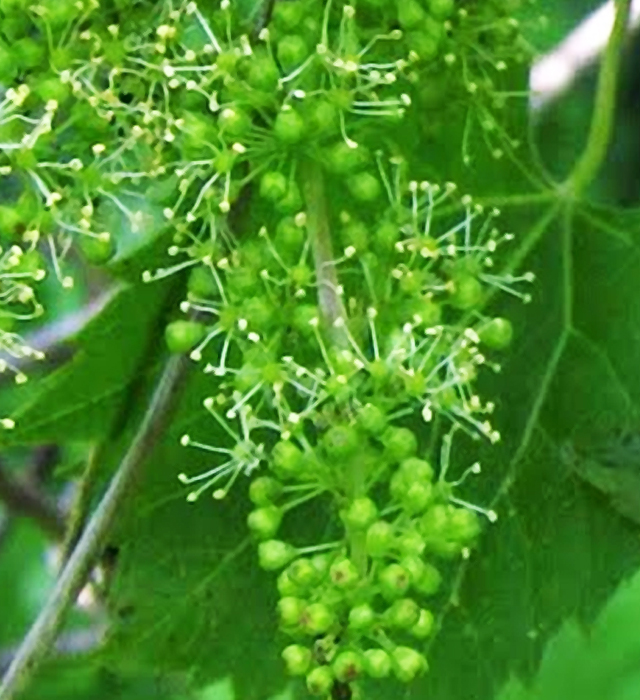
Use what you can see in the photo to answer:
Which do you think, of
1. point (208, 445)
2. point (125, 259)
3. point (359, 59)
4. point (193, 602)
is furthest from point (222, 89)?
point (193, 602)

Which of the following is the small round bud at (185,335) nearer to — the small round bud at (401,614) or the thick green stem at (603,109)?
the small round bud at (401,614)

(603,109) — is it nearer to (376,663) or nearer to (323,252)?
(323,252)

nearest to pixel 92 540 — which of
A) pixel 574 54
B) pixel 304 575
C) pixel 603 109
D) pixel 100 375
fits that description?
pixel 100 375

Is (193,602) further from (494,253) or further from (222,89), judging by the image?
(222,89)

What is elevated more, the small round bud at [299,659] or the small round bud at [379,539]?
the small round bud at [379,539]

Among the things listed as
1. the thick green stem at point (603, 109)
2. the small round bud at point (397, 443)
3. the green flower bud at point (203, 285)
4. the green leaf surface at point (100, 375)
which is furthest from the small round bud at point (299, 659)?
the thick green stem at point (603, 109)

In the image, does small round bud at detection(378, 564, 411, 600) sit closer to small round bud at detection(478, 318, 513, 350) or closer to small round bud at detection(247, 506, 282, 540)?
small round bud at detection(247, 506, 282, 540)

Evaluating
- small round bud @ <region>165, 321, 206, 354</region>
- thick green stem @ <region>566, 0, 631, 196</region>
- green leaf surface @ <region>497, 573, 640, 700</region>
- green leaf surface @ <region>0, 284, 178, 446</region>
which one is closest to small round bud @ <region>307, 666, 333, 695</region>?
small round bud @ <region>165, 321, 206, 354</region>
